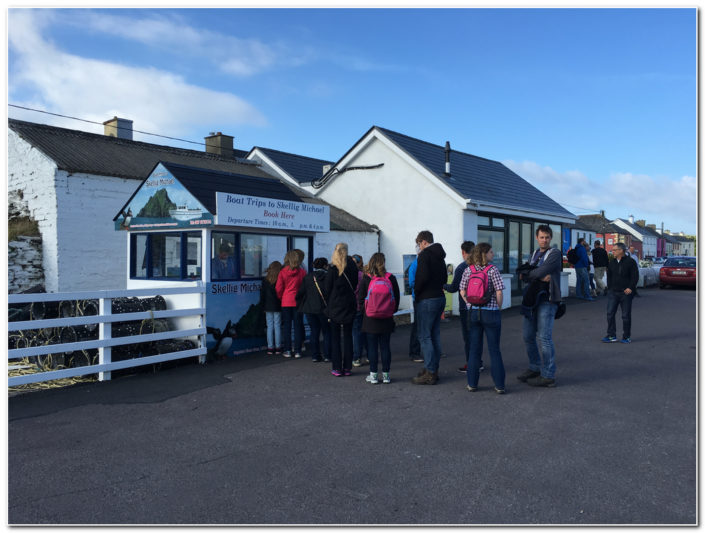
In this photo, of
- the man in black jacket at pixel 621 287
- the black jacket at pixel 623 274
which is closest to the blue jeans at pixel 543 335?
the man in black jacket at pixel 621 287

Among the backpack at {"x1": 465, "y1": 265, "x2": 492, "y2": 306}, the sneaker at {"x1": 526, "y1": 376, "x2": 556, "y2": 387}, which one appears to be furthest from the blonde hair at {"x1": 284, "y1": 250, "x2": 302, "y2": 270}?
the sneaker at {"x1": 526, "y1": 376, "x2": 556, "y2": 387}

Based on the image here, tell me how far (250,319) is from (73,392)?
307 centimetres

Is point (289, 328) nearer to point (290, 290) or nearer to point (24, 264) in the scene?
point (290, 290)

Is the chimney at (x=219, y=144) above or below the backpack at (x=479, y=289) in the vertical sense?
above

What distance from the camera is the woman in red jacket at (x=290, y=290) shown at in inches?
334

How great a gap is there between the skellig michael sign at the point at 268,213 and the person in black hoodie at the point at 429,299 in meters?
3.13

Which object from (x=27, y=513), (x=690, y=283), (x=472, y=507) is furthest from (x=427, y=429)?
(x=690, y=283)

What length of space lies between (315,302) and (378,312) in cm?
141

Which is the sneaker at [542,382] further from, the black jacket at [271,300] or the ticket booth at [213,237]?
the ticket booth at [213,237]

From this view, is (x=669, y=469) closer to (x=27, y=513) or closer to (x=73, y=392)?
(x=27, y=513)

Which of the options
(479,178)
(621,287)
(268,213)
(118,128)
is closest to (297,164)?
(118,128)

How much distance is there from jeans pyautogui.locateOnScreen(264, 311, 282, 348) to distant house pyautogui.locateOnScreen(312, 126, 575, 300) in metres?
7.36

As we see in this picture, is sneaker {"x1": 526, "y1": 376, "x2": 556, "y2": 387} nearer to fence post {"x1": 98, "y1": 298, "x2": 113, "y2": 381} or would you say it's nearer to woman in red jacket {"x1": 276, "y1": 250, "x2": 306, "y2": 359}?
woman in red jacket {"x1": 276, "y1": 250, "x2": 306, "y2": 359}

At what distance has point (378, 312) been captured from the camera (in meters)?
6.57
